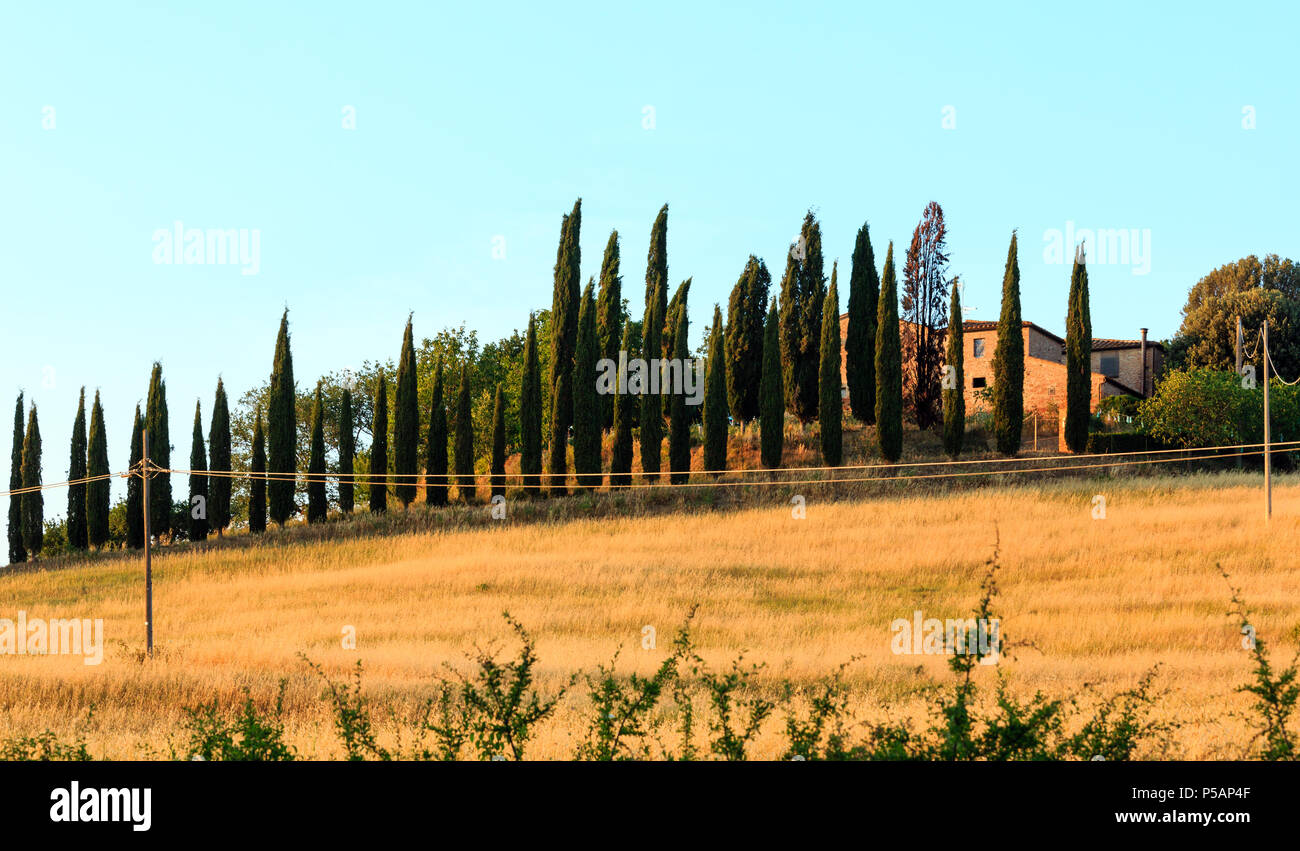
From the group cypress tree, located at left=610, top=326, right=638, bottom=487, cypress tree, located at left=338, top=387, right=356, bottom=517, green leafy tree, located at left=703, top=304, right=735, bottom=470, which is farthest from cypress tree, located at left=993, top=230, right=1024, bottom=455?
cypress tree, located at left=338, top=387, right=356, bottom=517

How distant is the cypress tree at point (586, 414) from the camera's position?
140ft

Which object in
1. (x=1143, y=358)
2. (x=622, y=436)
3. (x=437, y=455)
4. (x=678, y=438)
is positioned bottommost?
(x=437, y=455)

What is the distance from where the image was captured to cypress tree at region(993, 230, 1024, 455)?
41156 millimetres

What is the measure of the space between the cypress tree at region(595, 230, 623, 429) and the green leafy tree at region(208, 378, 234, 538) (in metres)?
17.1

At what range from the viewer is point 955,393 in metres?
41.6

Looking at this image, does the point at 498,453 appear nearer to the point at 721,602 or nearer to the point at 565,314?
the point at 565,314

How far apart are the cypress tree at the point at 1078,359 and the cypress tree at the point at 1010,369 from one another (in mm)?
1901

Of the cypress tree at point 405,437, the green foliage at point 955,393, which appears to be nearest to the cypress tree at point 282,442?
the cypress tree at point 405,437

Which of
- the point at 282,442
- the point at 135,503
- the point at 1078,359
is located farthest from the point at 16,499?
the point at 1078,359

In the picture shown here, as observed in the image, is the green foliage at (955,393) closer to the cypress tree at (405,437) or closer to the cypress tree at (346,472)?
the cypress tree at (405,437)

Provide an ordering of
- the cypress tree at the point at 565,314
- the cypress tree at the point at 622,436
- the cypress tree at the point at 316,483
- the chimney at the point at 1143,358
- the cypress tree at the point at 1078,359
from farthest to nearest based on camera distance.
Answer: the chimney at the point at 1143,358
the cypress tree at the point at 565,314
the cypress tree at the point at 622,436
the cypress tree at the point at 316,483
the cypress tree at the point at 1078,359

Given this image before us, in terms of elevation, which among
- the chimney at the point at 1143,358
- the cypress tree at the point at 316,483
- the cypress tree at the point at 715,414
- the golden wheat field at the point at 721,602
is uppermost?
the chimney at the point at 1143,358

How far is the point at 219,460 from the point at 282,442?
3570 mm

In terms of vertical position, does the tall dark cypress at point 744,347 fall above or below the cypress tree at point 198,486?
above
